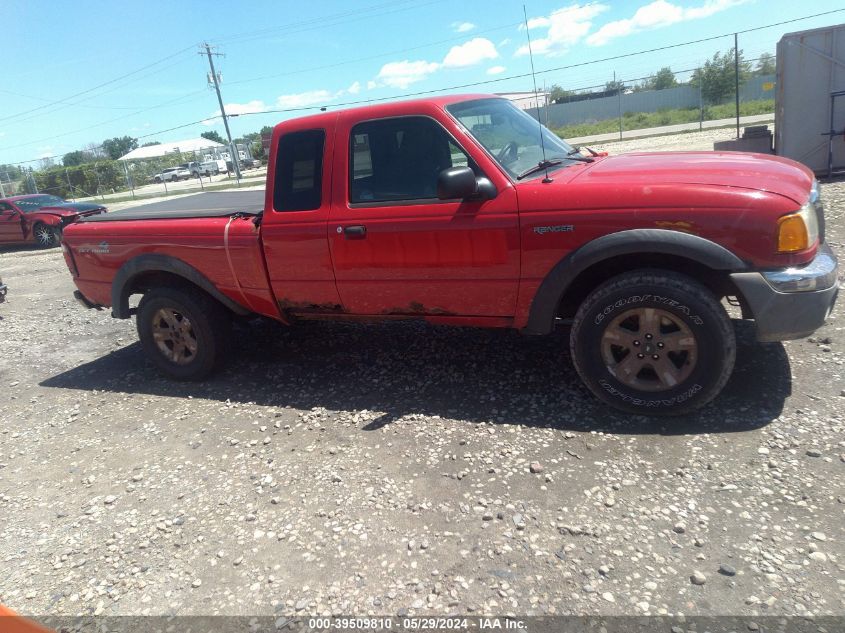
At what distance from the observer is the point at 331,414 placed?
14.0ft

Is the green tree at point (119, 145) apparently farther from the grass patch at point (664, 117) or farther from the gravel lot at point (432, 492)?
the gravel lot at point (432, 492)

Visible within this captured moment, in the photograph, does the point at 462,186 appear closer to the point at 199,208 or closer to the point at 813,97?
the point at 199,208

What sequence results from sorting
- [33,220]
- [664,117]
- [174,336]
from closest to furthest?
[174,336] < [33,220] < [664,117]

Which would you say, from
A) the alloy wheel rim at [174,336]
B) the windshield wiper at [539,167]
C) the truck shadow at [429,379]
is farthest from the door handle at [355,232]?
the alloy wheel rim at [174,336]

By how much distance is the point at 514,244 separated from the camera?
3645mm

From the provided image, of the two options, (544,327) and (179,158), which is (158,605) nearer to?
(544,327)

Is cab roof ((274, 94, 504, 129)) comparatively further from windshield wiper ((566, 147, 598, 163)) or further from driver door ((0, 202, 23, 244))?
driver door ((0, 202, 23, 244))

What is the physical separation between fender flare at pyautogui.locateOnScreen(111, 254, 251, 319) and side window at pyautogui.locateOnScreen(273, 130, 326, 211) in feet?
3.05

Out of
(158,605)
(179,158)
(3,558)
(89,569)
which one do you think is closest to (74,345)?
(3,558)

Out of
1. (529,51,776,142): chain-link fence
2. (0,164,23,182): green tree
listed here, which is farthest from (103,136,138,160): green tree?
(529,51,776,142): chain-link fence

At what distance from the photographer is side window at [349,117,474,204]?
3908mm

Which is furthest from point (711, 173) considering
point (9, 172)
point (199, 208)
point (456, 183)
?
point (9, 172)

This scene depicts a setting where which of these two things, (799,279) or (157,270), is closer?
(799,279)

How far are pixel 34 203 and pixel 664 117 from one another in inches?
1301
